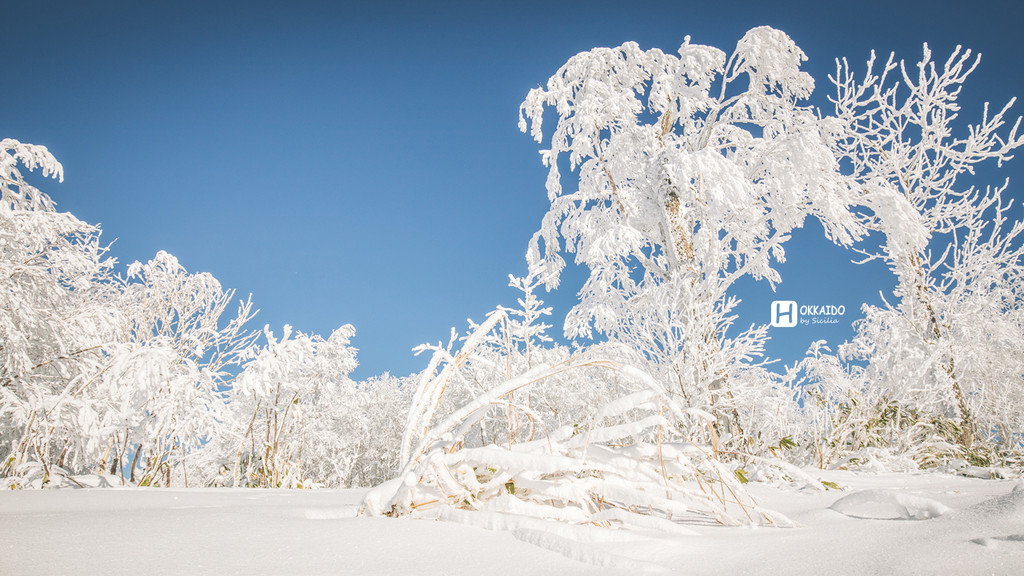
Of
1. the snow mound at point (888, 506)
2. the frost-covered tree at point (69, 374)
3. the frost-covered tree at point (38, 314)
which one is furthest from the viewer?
the frost-covered tree at point (38, 314)

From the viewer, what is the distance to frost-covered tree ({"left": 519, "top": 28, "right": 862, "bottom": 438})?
592cm

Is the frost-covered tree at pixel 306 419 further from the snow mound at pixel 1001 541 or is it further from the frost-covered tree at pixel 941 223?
the frost-covered tree at pixel 941 223

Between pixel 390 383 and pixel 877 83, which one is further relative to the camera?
pixel 390 383

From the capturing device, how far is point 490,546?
2.90ft

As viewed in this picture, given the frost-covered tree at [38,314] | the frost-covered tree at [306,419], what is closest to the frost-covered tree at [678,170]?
the frost-covered tree at [306,419]

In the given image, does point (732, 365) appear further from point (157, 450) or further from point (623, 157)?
point (157, 450)

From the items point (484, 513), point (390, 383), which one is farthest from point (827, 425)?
point (390, 383)

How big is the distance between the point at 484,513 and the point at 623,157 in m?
6.26

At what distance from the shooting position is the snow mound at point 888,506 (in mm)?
1042

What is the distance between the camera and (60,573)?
0.64 m

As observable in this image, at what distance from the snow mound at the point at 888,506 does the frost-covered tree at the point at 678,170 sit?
14.0 feet

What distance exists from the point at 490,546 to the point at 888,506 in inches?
42.7

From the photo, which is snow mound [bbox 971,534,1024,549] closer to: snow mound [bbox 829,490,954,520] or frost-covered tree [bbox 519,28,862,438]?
snow mound [bbox 829,490,954,520]

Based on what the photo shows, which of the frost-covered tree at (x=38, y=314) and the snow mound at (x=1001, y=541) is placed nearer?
the snow mound at (x=1001, y=541)
